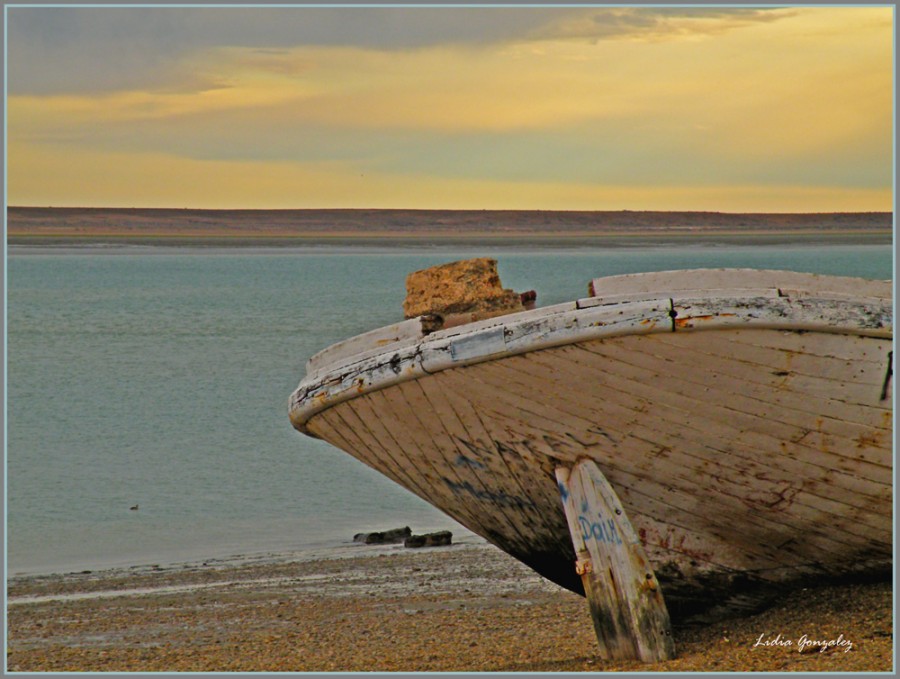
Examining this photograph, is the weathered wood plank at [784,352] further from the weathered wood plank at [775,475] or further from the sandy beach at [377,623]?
the sandy beach at [377,623]

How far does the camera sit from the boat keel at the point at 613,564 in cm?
440

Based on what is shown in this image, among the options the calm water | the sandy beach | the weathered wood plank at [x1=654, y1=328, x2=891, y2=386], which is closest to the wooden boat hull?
the weathered wood plank at [x1=654, y1=328, x2=891, y2=386]

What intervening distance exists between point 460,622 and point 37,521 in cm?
775

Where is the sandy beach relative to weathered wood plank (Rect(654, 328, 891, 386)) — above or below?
below

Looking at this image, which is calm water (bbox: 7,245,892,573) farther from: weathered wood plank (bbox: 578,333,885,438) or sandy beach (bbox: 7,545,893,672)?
weathered wood plank (bbox: 578,333,885,438)

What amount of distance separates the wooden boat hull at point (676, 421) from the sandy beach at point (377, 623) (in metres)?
0.30

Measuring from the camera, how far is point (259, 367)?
1291 inches

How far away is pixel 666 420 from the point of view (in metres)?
4.27

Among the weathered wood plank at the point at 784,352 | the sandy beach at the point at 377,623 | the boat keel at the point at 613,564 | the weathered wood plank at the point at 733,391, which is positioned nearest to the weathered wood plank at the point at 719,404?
the weathered wood plank at the point at 733,391

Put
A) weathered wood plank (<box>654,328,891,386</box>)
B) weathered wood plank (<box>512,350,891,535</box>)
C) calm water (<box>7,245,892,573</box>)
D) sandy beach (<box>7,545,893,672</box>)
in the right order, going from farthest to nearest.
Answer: calm water (<box>7,245,892,573</box>) < sandy beach (<box>7,545,893,672</box>) < weathered wood plank (<box>512,350,891,535</box>) < weathered wood plank (<box>654,328,891,386</box>)

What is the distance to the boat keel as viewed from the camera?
440 centimetres

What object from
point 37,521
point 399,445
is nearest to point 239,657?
point 399,445

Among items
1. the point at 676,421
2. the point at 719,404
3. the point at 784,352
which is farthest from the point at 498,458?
the point at 784,352

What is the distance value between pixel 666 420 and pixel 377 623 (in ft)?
10.5
